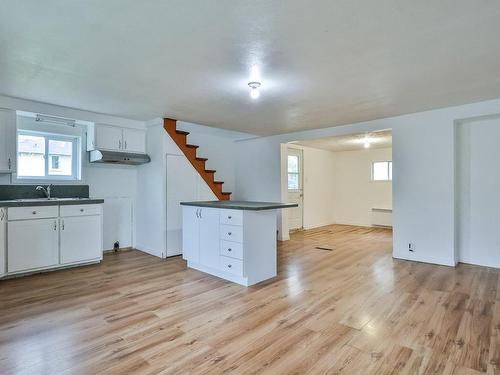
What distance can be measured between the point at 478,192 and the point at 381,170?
3.73m

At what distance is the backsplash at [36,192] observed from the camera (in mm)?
3953

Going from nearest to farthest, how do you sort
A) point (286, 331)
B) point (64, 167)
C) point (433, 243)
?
1. point (286, 331)
2. point (433, 243)
3. point (64, 167)

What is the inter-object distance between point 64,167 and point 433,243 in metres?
5.75

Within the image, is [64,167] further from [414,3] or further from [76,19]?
[414,3]

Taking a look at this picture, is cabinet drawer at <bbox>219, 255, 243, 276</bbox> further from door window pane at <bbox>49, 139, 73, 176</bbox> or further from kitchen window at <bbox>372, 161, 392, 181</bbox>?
kitchen window at <bbox>372, 161, 392, 181</bbox>

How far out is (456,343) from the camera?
209 centimetres

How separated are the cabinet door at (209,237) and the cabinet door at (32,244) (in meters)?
1.97

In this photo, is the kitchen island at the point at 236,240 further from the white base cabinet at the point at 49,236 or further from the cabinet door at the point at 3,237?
the cabinet door at the point at 3,237

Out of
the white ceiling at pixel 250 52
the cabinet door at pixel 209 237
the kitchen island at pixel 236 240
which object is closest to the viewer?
the white ceiling at pixel 250 52

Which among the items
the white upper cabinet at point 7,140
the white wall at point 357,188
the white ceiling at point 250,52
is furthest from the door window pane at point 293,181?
the white upper cabinet at point 7,140

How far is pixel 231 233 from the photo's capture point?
341cm

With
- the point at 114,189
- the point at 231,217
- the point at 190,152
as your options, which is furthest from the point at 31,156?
the point at 231,217

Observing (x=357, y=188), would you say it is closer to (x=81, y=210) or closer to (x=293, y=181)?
(x=293, y=181)

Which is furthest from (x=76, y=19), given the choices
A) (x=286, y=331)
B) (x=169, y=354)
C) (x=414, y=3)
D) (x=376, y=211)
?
(x=376, y=211)
